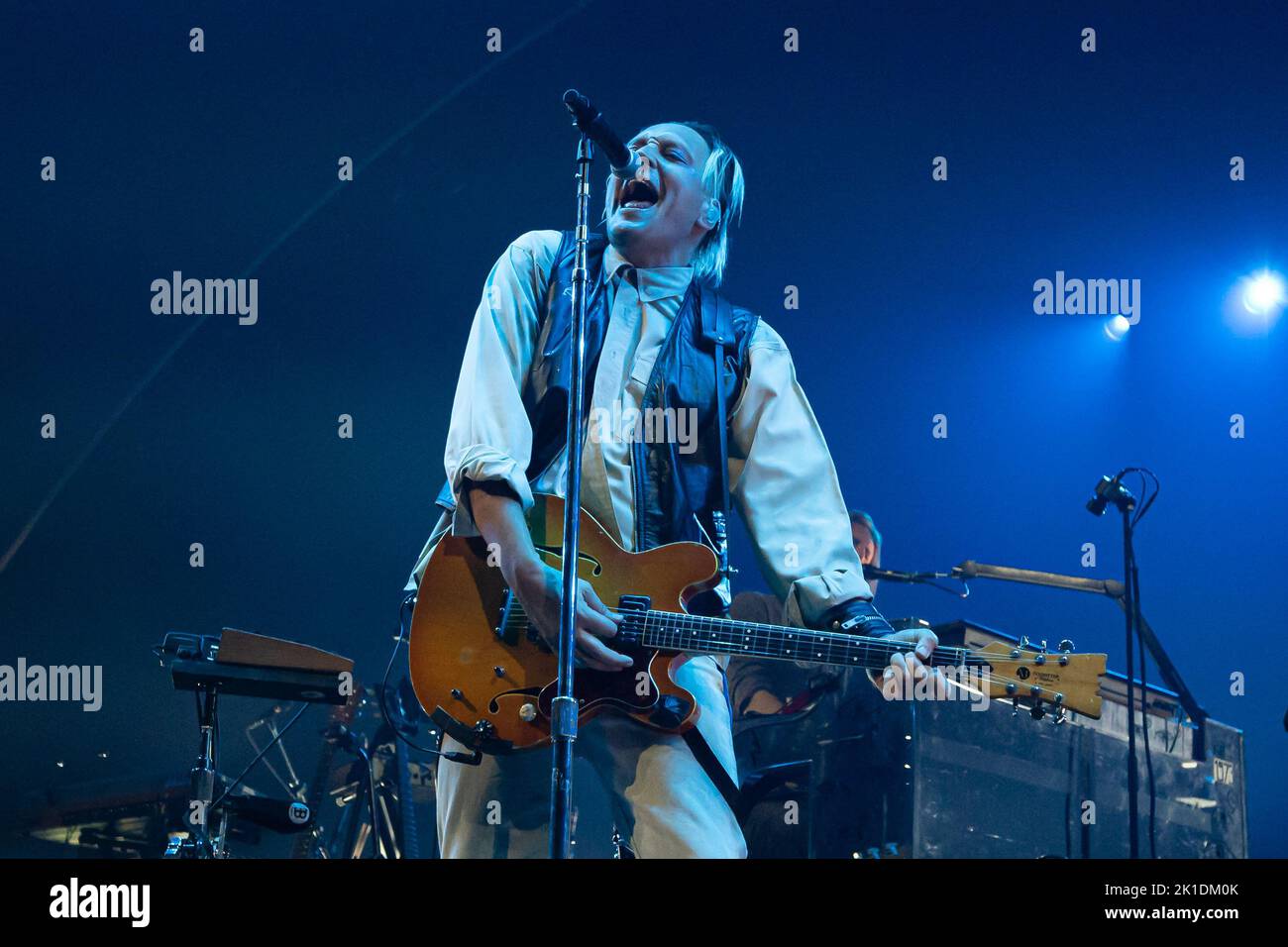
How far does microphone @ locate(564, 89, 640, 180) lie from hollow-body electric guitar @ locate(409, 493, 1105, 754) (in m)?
0.75

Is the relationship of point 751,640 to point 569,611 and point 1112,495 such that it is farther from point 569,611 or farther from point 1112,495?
point 1112,495

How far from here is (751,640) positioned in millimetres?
2758

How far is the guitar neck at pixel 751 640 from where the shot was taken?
2664 millimetres

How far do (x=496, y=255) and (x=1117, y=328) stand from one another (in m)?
2.49

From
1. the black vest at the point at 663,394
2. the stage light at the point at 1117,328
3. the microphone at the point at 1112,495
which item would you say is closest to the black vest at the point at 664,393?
the black vest at the point at 663,394

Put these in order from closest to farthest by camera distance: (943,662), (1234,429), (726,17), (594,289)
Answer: (943,662), (594,289), (726,17), (1234,429)

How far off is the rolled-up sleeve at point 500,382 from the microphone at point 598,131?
1.18 feet

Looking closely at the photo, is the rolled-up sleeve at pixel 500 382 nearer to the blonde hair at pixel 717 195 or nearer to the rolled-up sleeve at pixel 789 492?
the blonde hair at pixel 717 195

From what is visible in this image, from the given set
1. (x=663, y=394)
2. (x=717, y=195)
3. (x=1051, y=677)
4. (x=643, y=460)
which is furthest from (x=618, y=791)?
(x=717, y=195)

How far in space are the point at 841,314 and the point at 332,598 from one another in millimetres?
2239

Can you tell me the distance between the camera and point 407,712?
4.05 meters

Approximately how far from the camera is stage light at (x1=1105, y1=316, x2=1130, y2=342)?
5.12 metres

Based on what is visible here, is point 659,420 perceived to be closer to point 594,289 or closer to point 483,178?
point 594,289
